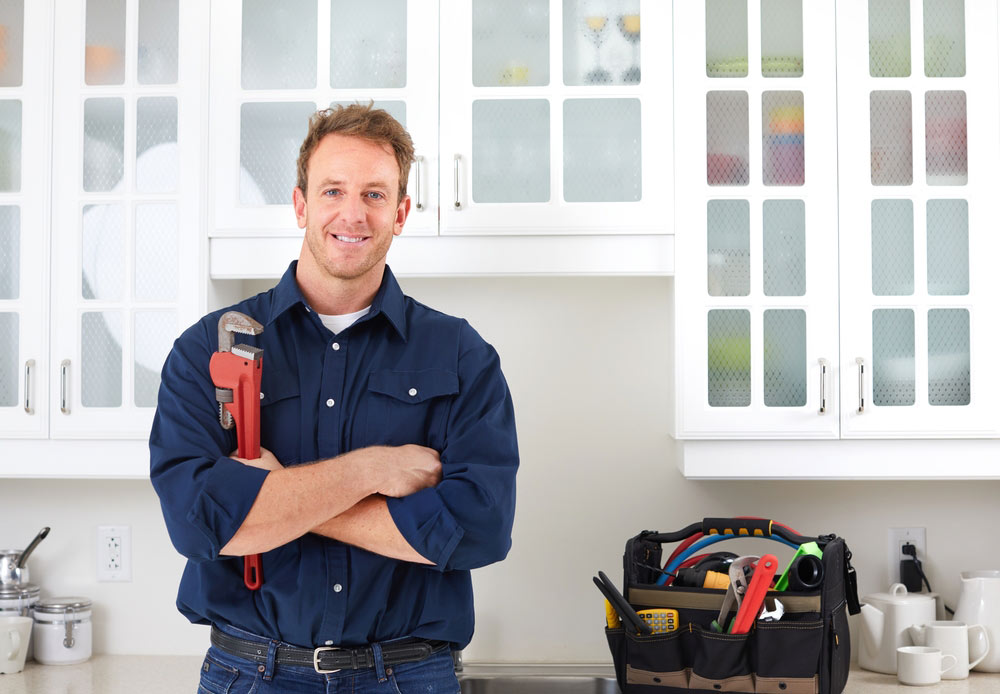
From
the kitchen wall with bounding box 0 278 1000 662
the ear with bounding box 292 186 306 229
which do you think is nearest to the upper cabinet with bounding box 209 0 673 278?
the kitchen wall with bounding box 0 278 1000 662

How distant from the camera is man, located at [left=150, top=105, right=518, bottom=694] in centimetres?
134

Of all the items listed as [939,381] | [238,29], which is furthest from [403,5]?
[939,381]

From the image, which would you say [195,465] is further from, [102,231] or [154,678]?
[154,678]

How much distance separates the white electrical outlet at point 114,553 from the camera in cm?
229

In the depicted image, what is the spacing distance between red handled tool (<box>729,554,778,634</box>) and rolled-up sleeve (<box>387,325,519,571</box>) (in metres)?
0.54

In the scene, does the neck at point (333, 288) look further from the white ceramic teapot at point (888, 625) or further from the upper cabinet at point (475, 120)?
the white ceramic teapot at point (888, 625)

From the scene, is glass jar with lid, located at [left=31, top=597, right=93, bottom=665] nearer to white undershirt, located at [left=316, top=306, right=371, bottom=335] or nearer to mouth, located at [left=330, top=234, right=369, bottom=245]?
white undershirt, located at [left=316, top=306, right=371, bottom=335]

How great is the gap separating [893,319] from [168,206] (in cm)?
153

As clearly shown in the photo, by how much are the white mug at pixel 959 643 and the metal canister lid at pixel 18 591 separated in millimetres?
2014

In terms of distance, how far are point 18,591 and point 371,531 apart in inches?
50.3

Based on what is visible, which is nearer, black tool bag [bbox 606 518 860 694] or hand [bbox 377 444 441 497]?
hand [bbox 377 444 441 497]

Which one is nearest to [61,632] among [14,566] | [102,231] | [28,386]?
[14,566]

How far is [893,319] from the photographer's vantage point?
6.42 feet

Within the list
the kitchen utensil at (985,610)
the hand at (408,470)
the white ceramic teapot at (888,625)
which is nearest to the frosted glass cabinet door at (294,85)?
the hand at (408,470)
